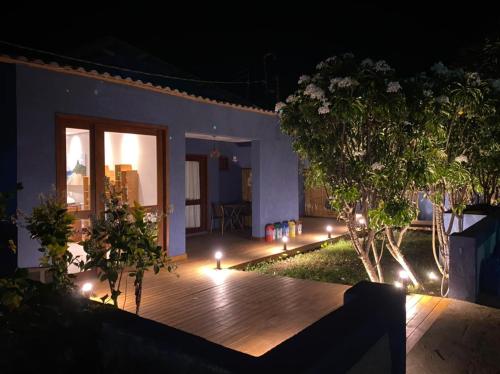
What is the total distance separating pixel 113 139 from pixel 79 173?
2.75 ft

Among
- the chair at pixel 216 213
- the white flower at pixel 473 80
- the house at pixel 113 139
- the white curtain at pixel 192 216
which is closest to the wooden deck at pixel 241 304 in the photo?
the house at pixel 113 139

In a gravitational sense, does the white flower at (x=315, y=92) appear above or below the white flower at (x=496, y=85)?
below

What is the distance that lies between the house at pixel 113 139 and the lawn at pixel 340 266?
1.79 meters

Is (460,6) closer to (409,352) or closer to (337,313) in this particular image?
(409,352)

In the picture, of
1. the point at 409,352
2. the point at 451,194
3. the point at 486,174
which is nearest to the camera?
the point at 409,352

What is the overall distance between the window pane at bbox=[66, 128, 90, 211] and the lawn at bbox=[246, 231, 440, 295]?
3248mm

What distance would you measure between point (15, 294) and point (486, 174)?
324 inches

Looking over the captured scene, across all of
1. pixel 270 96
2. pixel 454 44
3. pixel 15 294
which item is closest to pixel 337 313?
pixel 15 294

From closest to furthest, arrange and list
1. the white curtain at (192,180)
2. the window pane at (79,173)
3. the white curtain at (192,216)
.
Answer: the window pane at (79,173), the white curtain at (192,216), the white curtain at (192,180)

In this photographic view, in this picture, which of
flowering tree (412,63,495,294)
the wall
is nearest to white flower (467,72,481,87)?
flowering tree (412,63,495,294)

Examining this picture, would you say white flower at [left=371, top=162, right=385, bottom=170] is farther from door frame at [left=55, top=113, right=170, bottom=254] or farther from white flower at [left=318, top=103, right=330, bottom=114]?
door frame at [left=55, top=113, right=170, bottom=254]

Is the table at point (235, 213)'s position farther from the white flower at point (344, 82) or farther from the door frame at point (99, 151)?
the white flower at point (344, 82)

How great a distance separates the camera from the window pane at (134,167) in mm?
7891

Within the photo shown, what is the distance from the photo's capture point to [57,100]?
6.46 m
